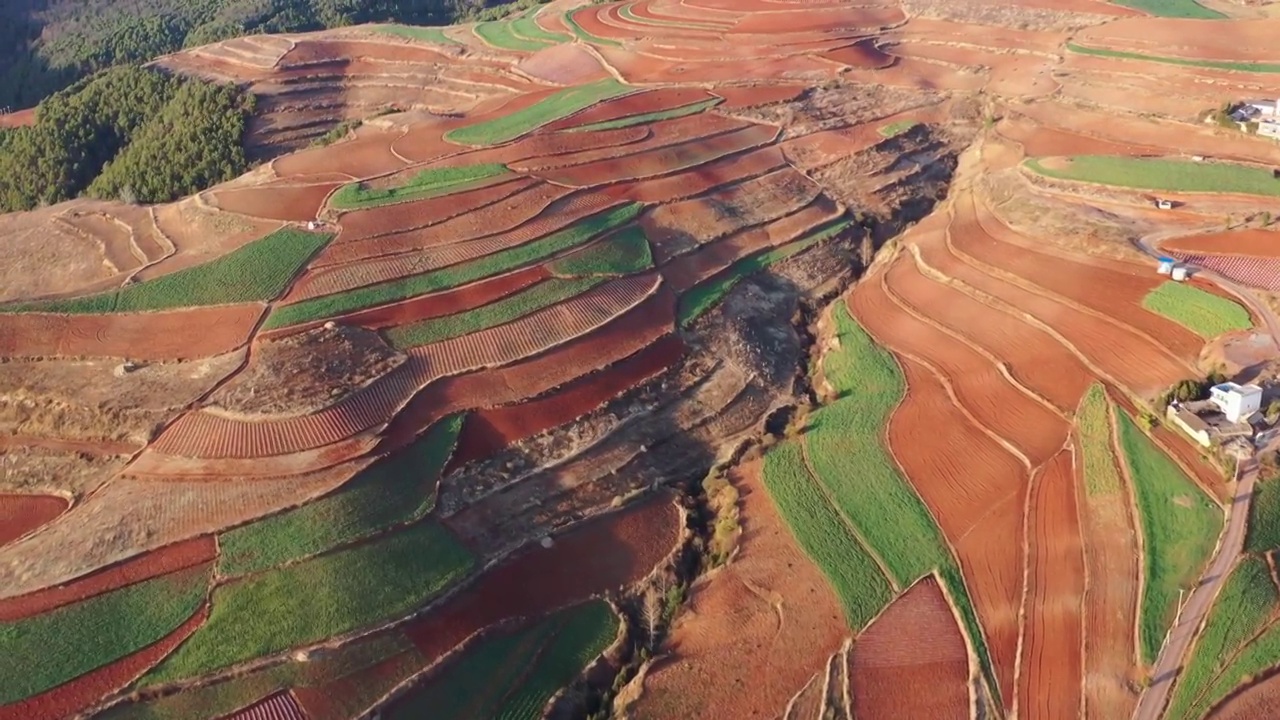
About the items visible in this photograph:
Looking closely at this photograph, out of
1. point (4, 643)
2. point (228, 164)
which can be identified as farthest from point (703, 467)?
point (228, 164)

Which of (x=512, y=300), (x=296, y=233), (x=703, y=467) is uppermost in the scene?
(x=296, y=233)

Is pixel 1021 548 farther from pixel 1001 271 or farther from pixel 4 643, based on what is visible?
pixel 4 643


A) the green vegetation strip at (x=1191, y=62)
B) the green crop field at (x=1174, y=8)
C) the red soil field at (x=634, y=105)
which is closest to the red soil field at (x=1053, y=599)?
the red soil field at (x=634, y=105)

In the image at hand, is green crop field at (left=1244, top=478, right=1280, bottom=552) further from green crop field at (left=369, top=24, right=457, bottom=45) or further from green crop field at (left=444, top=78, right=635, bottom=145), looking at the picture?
green crop field at (left=369, top=24, right=457, bottom=45)

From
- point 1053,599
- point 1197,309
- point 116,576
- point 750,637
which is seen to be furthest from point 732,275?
point 116,576

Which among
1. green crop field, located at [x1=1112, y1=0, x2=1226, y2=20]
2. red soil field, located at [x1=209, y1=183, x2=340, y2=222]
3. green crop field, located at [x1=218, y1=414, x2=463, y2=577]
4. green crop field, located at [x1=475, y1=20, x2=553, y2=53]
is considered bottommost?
green crop field, located at [x1=218, y1=414, x2=463, y2=577]

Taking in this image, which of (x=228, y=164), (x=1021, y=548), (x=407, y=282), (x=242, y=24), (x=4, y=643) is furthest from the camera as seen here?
(x=242, y=24)

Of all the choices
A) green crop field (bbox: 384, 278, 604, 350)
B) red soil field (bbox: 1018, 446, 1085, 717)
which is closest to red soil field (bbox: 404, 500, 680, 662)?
green crop field (bbox: 384, 278, 604, 350)
